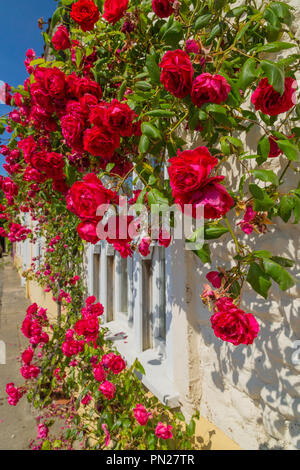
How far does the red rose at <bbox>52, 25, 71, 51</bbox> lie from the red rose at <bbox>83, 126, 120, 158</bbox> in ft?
2.64

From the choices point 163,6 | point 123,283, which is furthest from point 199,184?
point 123,283

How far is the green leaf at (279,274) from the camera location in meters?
0.78

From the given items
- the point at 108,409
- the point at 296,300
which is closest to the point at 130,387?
the point at 108,409

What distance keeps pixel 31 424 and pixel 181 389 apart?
7.24 feet

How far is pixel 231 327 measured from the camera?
82 centimetres

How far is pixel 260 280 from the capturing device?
826 mm

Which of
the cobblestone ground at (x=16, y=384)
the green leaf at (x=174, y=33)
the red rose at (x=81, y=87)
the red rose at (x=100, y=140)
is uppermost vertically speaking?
the green leaf at (x=174, y=33)

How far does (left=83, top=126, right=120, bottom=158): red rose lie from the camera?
38.7 inches

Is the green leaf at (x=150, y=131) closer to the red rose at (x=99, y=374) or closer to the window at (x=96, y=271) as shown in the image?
the red rose at (x=99, y=374)

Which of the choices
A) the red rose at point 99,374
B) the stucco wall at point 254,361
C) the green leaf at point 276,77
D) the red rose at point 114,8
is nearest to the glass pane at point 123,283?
the red rose at point 99,374

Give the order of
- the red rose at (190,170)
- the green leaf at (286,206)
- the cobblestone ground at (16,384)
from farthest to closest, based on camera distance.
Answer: the cobblestone ground at (16,384) < the green leaf at (286,206) < the red rose at (190,170)

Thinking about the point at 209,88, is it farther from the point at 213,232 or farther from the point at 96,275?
the point at 96,275

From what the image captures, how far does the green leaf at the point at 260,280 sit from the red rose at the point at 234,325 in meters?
0.08

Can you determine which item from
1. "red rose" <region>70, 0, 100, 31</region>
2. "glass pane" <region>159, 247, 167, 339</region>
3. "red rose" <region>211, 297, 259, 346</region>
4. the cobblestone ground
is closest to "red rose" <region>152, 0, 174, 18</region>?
"red rose" <region>70, 0, 100, 31</region>
